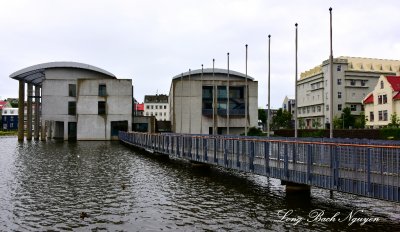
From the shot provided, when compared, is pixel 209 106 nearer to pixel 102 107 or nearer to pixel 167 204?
pixel 102 107

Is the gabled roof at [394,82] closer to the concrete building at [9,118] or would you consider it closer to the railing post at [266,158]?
the railing post at [266,158]

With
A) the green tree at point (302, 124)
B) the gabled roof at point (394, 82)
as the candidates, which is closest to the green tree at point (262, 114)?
the green tree at point (302, 124)

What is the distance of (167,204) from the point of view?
1817 cm

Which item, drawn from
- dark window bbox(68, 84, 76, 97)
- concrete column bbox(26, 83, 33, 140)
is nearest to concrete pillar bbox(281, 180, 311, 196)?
dark window bbox(68, 84, 76, 97)

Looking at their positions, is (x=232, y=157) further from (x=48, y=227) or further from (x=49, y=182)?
(x=48, y=227)

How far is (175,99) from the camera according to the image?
259 feet

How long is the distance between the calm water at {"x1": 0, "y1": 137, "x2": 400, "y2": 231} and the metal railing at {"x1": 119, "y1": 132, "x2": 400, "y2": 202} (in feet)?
4.05

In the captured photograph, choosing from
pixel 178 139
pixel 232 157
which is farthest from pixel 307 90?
pixel 232 157

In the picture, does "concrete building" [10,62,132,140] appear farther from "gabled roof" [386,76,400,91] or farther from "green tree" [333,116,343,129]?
"gabled roof" [386,76,400,91]

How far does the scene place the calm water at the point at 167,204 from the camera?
14383 mm

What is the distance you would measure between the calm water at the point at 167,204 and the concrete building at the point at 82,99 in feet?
191

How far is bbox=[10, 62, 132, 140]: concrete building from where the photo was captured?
85.4 m

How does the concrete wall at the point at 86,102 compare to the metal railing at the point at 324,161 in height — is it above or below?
above

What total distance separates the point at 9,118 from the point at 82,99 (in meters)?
119
